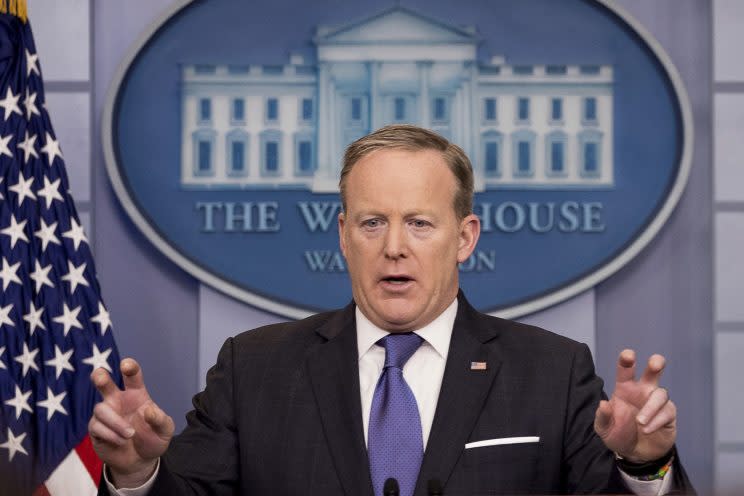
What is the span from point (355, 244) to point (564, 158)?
1470mm

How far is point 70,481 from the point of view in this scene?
2971 millimetres

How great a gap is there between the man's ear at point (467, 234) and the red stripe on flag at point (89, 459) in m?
1.37

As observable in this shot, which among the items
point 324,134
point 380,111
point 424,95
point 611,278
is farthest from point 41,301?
point 611,278

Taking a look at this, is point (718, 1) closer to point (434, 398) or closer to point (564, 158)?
point (564, 158)

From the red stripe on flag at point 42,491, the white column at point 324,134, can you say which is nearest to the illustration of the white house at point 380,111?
the white column at point 324,134

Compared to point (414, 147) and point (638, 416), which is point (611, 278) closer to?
point (414, 147)

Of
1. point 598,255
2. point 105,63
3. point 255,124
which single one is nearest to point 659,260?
point 598,255

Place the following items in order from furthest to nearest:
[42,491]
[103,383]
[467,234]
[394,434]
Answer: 1. [42,491]
2. [467,234]
3. [394,434]
4. [103,383]

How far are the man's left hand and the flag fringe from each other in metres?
2.20

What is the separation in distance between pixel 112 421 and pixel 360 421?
0.54 meters

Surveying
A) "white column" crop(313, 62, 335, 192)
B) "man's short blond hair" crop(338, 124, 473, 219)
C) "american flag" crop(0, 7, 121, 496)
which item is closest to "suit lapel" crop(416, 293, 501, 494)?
"man's short blond hair" crop(338, 124, 473, 219)

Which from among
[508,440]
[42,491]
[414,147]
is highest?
[414,147]

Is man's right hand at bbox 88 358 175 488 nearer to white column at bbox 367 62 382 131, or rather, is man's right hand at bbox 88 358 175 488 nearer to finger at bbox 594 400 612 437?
finger at bbox 594 400 612 437

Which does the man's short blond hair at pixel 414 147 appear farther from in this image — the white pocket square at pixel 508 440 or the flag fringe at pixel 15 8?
the flag fringe at pixel 15 8
